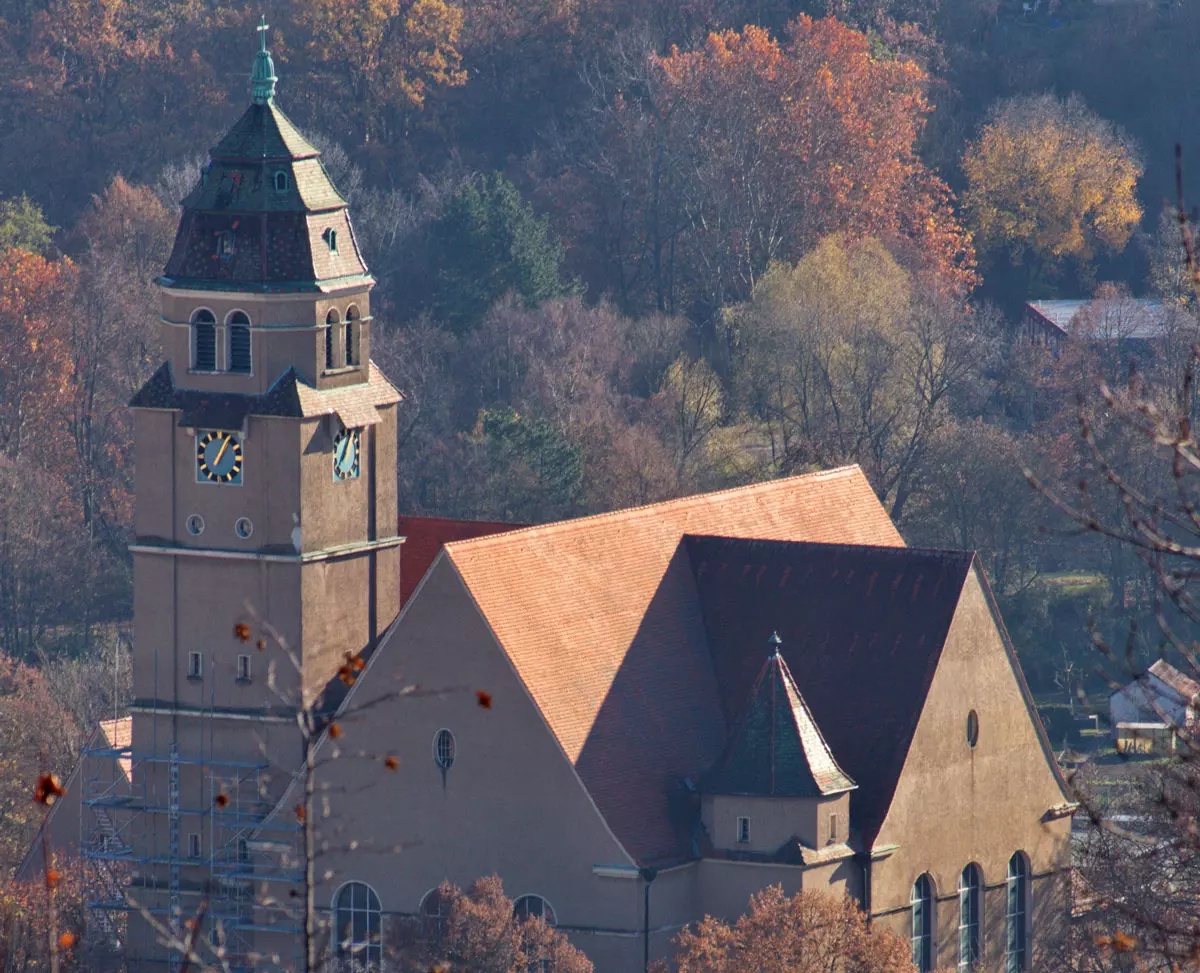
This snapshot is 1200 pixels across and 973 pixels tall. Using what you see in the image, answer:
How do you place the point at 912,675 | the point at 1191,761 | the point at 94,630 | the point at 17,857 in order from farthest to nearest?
the point at 94,630 → the point at 17,857 → the point at 912,675 → the point at 1191,761

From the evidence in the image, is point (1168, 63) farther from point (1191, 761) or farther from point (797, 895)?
point (1191, 761)

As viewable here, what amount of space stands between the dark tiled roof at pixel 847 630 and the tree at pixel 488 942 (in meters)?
5.88

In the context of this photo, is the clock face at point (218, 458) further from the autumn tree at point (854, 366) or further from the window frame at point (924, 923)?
the autumn tree at point (854, 366)

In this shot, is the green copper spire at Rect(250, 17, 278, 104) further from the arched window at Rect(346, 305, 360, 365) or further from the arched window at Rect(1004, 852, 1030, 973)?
the arched window at Rect(1004, 852, 1030, 973)

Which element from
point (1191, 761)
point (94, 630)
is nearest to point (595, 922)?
point (1191, 761)

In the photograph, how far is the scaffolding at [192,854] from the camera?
56.8 meters

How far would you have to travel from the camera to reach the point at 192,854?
193 ft

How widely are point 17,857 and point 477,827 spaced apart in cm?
1904

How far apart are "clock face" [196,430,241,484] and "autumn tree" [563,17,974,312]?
60.4 metres

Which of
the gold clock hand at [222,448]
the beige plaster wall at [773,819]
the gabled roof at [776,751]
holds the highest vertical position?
the gold clock hand at [222,448]

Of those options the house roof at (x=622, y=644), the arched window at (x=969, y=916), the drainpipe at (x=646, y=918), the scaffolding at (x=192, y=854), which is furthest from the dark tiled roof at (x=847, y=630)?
the scaffolding at (x=192, y=854)

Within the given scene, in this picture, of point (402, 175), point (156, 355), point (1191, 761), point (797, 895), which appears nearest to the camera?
point (1191, 761)

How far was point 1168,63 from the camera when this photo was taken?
133875mm

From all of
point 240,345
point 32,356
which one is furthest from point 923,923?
point 32,356
